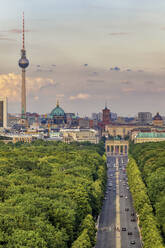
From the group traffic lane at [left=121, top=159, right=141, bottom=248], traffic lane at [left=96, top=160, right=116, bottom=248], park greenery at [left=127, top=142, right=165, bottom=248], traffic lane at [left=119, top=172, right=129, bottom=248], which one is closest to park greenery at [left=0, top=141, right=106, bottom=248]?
traffic lane at [left=96, top=160, right=116, bottom=248]

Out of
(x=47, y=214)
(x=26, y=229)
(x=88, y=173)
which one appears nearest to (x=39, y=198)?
(x=47, y=214)

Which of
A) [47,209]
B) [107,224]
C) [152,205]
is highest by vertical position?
[47,209]

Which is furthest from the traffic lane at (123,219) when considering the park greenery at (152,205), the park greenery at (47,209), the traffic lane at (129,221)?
the park greenery at (47,209)

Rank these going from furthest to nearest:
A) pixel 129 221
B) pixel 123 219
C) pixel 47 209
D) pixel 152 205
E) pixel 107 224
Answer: pixel 123 219 < pixel 152 205 < pixel 129 221 < pixel 107 224 < pixel 47 209

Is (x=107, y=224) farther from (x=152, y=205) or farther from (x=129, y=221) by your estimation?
(x=152, y=205)

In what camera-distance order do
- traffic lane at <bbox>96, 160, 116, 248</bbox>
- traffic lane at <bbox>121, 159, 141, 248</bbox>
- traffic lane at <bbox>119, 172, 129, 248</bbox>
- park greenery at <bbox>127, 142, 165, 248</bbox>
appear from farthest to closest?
traffic lane at <bbox>121, 159, 141, 248</bbox>
traffic lane at <bbox>119, 172, 129, 248</bbox>
traffic lane at <bbox>96, 160, 116, 248</bbox>
park greenery at <bbox>127, 142, 165, 248</bbox>

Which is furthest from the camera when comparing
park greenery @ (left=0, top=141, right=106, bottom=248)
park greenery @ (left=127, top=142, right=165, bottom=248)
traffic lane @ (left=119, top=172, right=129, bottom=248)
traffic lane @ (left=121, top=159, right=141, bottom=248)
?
traffic lane @ (left=121, top=159, right=141, bottom=248)

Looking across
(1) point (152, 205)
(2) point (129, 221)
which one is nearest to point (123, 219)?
(2) point (129, 221)

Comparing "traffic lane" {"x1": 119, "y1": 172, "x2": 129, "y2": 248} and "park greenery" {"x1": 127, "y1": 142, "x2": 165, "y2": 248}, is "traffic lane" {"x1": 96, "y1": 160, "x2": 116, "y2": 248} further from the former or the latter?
"park greenery" {"x1": 127, "y1": 142, "x2": 165, "y2": 248}

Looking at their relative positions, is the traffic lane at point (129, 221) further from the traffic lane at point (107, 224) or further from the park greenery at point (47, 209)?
the park greenery at point (47, 209)

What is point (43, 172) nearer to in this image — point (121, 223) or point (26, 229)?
point (121, 223)

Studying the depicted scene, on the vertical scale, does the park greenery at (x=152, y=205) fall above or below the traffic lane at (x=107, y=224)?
above
